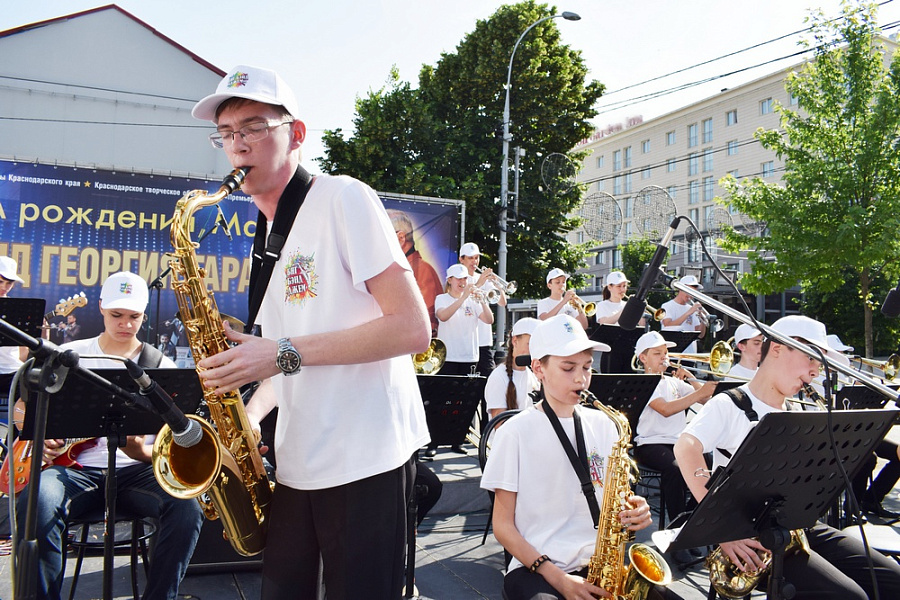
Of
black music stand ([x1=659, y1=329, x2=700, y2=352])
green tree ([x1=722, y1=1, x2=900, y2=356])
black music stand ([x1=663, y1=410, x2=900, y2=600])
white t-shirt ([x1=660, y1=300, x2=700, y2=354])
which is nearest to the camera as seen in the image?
black music stand ([x1=663, y1=410, x2=900, y2=600])

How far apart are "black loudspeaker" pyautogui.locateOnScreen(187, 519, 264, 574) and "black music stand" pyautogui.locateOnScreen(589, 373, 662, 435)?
2722 millimetres

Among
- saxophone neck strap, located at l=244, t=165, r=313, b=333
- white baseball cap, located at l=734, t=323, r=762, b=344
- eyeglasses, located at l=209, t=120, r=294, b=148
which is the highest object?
eyeglasses, located at l=209, t=120, r=294, b=148

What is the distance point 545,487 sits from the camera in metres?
3.10

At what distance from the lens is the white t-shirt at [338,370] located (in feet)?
6.42

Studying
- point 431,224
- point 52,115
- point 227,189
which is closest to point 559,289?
point 431,224

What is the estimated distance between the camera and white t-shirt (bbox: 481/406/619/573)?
3.00 m

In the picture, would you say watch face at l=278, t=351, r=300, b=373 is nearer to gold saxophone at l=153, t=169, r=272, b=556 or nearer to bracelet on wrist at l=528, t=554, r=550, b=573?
gold saxophone at l=153, t=169, r=272, b=556

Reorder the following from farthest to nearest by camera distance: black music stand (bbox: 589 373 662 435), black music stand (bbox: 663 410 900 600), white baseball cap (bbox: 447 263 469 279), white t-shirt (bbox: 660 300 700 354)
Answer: white t-shirt (bbox: 660 300 700 354) → white baseball cap (bbox: 447 263 469 279) → black music stand (bbox: 589 373 662 435) → black music stand (bbox: 663 410 900 600)

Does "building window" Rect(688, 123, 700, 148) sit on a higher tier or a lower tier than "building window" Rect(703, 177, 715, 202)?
higher

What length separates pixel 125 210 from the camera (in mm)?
9258

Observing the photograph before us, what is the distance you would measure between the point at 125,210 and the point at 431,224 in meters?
4.69

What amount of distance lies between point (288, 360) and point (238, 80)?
35.4 inches

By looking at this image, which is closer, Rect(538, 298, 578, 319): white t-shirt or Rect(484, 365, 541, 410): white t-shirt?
Rect(484, 365, 541, 410): white t-shirt

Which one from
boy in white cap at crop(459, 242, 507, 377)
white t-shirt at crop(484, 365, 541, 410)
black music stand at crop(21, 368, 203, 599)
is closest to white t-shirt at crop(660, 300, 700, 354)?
Answer: boy in white cap at crop(459, 242, 507, 377)
